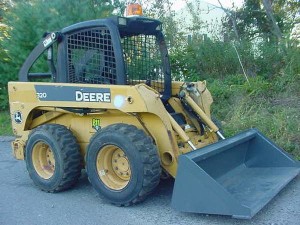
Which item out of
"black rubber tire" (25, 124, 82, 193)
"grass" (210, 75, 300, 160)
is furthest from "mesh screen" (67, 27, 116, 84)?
"grass" (210, 75, 300, 160)

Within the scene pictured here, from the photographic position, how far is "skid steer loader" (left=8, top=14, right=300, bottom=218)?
165 inches

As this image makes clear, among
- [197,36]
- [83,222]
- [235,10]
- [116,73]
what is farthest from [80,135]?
[235,10]

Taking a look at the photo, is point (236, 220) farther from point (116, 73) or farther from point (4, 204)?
point (4, 204)

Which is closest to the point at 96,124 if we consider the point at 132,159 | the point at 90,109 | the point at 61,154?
the point at 90,109

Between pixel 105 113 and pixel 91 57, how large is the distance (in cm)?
70

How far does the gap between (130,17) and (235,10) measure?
25.1ft

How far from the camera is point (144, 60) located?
5406 millimetres

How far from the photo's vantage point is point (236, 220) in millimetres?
3965

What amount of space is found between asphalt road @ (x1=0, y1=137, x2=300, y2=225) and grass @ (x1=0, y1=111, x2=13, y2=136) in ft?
13.3

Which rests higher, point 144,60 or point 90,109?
point 144,60

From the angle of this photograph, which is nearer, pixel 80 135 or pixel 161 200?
pixel 161 200

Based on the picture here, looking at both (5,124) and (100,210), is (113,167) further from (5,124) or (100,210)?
(5,124)

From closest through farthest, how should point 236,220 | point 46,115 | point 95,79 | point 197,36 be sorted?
1. point 236,220
2. point 95,79
3. point 46,115
4. point 197,36

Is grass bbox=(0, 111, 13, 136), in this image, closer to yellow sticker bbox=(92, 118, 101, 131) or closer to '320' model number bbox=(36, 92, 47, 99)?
'320' model number bbox=(36, 92, 47, 99)
